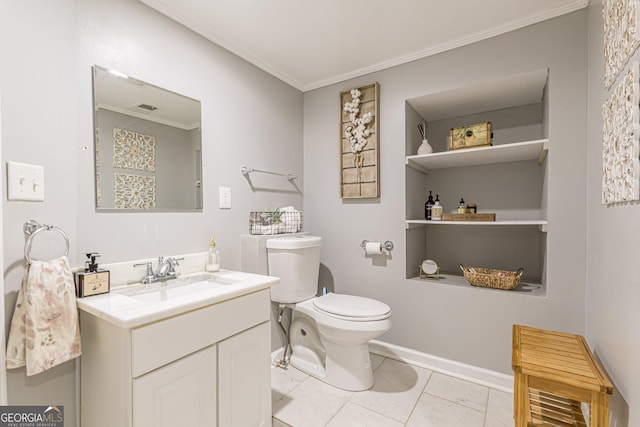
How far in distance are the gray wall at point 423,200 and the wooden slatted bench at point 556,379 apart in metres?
0.41

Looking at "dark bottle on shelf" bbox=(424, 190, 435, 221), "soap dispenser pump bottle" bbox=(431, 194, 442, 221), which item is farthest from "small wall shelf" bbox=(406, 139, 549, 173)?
"soap dispenser pump bottle" bbox=(431, 194, 442, 221)

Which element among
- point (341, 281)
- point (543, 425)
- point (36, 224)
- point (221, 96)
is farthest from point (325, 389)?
point (221, 96)

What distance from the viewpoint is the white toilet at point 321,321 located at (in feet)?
5.79

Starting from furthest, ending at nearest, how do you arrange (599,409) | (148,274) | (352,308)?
(352,308) < (148,274) < (599,409)

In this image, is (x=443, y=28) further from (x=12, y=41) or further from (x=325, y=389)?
(x=325, y=389)

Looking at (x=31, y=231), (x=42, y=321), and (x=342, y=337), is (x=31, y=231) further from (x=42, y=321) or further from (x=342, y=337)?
(x=342, y=337)

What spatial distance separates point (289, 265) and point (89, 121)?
1.33 m

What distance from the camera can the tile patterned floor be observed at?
157cm

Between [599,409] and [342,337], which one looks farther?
[342,337]

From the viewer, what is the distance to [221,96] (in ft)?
6.32

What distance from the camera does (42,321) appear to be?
1.05 m

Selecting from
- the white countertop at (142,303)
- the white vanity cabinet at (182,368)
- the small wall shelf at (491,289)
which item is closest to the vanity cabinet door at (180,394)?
the white vanity cabinet at (182,368)

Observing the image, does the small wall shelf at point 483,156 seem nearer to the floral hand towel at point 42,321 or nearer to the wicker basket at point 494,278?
the wicker basket at point 494,278

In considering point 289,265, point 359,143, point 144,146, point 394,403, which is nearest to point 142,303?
point 144,146
